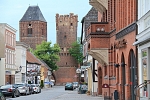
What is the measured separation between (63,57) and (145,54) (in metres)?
129

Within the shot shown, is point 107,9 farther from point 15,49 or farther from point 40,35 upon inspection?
point 40,35

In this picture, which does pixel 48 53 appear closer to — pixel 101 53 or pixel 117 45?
pixel 101 53

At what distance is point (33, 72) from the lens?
93438 mm

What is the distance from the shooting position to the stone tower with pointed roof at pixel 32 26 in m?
166

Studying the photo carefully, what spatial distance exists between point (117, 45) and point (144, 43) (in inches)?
382

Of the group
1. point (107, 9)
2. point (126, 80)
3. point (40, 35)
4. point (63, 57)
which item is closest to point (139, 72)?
point (126, 80)

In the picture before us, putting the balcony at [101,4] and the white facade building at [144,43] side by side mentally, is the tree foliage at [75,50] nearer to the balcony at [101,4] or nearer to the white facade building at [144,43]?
the balcony at [101,4]

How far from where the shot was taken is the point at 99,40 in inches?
1439

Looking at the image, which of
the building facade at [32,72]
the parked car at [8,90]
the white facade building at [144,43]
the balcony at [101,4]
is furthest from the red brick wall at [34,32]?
the white facade building at [144,43]

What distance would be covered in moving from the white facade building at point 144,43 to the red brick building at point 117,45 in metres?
1.29

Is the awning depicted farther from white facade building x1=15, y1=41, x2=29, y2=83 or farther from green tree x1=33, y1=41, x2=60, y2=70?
green tree x1=33, y1=41, x2=60, y2=70

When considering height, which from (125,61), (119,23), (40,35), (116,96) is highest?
(40,35)

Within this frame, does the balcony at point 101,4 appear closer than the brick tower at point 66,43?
Yes

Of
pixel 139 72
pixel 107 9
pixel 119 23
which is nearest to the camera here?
pixel 139 72
